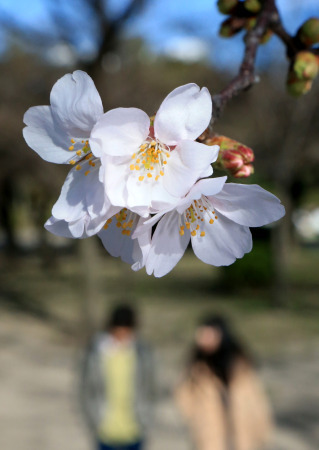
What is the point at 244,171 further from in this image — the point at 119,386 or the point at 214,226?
the point at 119,386

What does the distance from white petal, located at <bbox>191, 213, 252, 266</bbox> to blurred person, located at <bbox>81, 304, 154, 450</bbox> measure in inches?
154

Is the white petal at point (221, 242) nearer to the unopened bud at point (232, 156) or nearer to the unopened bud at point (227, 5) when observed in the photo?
the unopened bud at point (232, 156)

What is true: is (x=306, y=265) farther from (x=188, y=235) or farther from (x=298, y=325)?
(x=188, y=235)

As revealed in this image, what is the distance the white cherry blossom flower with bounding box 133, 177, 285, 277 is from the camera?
29.5 inches

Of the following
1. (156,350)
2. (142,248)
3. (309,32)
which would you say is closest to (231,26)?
(309,32)

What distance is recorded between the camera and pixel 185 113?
2.35ft

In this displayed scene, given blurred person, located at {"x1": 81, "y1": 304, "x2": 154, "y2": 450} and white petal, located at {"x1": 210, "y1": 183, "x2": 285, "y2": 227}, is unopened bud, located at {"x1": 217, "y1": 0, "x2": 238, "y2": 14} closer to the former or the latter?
white petal, located at {"x1": 210, "y1": 183, "x2": 285, "y2": 227}

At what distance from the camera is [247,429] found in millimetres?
4391

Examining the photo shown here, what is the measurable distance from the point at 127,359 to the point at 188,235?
13.1ft

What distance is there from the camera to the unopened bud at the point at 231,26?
1.09 meters

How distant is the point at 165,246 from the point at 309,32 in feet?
1.50

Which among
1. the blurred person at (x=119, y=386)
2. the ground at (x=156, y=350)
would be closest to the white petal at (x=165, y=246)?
Answer: the blurred person at (x=119, y=386)

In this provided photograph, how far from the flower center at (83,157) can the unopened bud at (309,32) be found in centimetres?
45

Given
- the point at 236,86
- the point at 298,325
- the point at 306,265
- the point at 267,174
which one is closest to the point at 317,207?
the point at 306,265
